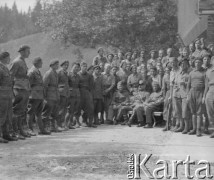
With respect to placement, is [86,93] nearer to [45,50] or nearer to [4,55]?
[4,55]

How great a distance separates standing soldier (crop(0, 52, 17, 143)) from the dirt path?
1.49 feet

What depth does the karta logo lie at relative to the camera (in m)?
5.57

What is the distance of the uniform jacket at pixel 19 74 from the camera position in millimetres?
9562

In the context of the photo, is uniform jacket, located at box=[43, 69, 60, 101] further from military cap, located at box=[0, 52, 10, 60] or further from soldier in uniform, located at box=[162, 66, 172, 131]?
soldier in uniform, located at box=[162, 66, 172, 131]

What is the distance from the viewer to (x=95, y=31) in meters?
24.7

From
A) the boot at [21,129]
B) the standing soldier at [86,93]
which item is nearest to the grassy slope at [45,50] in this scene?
the standing soldier at [86,93]

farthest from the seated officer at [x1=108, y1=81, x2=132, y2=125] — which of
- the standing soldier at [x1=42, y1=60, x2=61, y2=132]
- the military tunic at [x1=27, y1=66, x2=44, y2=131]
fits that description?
the military tunic at [x1=27, y1=66, x2=44, y2=131]

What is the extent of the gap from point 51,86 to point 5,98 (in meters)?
2.07

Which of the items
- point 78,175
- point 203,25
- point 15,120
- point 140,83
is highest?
point 203,25

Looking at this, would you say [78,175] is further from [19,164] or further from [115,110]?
[115,110]

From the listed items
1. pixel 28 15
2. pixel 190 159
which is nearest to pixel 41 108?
pixel 190 159

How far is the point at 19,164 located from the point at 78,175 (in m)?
1.21

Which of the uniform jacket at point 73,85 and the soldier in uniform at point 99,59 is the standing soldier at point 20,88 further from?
the soldier in uniform at point 99,59

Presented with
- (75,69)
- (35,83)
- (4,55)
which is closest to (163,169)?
(4,55)
